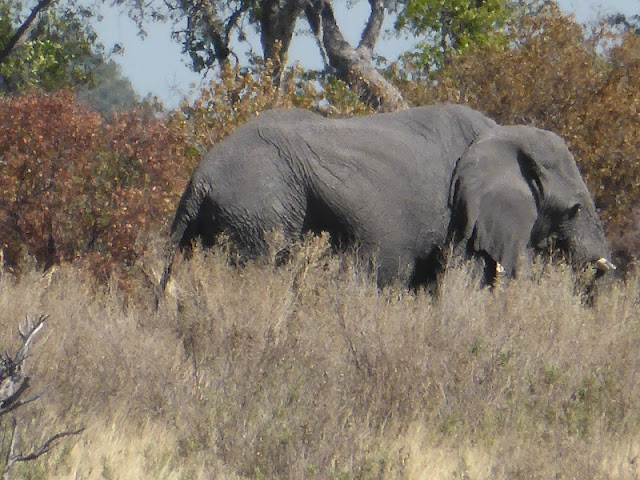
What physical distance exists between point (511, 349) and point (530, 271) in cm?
255

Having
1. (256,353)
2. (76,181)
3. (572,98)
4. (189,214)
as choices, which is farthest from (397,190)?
(572,98)

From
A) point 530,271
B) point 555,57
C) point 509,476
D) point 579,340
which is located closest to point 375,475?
point 509,476

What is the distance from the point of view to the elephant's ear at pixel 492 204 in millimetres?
10781

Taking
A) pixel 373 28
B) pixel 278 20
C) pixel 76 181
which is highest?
pixel 373 28

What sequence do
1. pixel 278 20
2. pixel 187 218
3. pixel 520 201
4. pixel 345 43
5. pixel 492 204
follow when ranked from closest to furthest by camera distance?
pixel 187 218 < pixel 492 204 < pixel 520 201 < pixel 345 43 < pixel 278 20

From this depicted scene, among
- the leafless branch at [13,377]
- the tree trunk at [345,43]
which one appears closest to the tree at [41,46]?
the tree trunk at [345,43]

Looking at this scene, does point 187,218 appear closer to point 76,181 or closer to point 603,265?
point 76,181

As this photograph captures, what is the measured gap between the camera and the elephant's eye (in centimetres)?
1133

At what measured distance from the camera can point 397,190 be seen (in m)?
10.4

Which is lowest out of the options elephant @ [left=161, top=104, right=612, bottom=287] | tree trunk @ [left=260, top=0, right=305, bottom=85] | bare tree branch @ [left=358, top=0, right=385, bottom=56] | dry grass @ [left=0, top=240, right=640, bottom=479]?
dry grass @ [left=0, top=240, right=640, bottom=479]

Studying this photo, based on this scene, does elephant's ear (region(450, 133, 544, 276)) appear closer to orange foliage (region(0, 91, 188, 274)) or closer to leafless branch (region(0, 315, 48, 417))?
orange foliage (region(0, 91, 188, 274))

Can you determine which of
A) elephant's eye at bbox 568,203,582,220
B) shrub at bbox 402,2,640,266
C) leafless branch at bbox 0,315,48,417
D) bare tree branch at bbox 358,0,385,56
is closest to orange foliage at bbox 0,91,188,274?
elephant's eye at bbox 568,203,582,220

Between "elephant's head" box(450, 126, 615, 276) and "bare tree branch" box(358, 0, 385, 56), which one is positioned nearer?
"elephant's head" box(450, 126, 615, 276)

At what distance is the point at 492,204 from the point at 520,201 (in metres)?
0.27
